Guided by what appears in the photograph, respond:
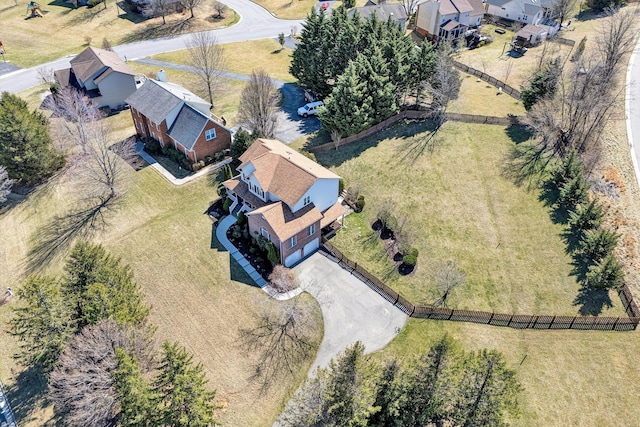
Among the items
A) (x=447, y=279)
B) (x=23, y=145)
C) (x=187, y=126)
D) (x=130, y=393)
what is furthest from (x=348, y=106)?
(x=130, y=393)

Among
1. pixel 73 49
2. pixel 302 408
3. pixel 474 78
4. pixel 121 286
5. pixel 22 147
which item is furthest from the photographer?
pixel 73 49

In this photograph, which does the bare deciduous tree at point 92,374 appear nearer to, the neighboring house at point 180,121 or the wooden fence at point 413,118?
the neighboring house at point 180,121

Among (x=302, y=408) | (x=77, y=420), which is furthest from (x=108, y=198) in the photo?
(x=302, y=408)

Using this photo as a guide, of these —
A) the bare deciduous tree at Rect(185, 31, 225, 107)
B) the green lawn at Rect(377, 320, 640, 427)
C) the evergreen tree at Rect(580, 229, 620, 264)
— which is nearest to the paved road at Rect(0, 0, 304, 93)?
the bare deciduous tree at Rect(185, 31, 225, 107)

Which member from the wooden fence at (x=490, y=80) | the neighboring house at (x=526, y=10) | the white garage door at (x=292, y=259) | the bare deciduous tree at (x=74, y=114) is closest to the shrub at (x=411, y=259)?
the white garage door at (x=292, y=259)

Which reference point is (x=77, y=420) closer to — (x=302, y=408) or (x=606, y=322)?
(x=302, y=408)
